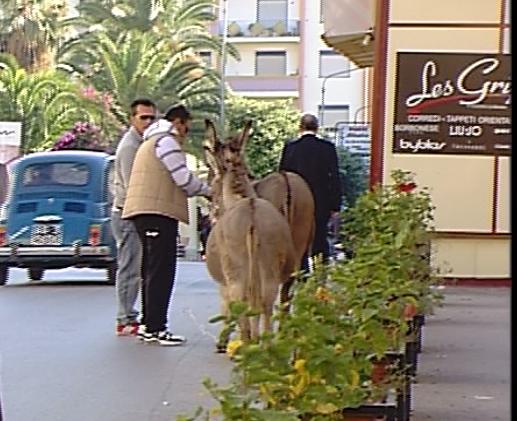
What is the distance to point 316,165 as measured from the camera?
14062mm

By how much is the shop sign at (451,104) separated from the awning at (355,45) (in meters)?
1.42

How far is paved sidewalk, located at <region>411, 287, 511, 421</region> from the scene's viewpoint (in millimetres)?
8750

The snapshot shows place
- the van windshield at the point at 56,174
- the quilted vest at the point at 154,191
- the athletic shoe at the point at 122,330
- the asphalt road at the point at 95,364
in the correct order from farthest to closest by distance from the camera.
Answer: the van windshield at the point at 56,174, the athletic shoe at the point at 122,330, the quilted vest at the point at 154,191, the asphalt road at the point at 95,364

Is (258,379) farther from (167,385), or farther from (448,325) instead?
(448,325)

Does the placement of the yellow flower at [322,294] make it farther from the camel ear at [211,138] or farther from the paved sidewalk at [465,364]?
the camel ear at [211,138]

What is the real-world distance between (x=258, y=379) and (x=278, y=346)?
20 centimetres

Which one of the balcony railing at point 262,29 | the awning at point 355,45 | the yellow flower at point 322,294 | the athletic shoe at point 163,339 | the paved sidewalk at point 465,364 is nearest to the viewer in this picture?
the yellow flower at point 322,294

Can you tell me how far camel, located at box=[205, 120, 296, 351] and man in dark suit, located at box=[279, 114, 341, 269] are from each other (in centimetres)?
364

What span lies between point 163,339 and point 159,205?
1.04m

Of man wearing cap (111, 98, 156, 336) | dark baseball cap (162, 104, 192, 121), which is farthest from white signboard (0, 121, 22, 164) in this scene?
dark baseball cap (162, 104, 192, 121)

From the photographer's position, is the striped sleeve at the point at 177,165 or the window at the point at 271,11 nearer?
the striped sleeve at the point at 177,165

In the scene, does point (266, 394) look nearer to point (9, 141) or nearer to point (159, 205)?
point (159, 205)

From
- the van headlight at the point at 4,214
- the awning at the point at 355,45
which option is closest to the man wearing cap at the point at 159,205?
the awning at the point at 355,45

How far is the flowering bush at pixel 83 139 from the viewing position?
42.7 meters
